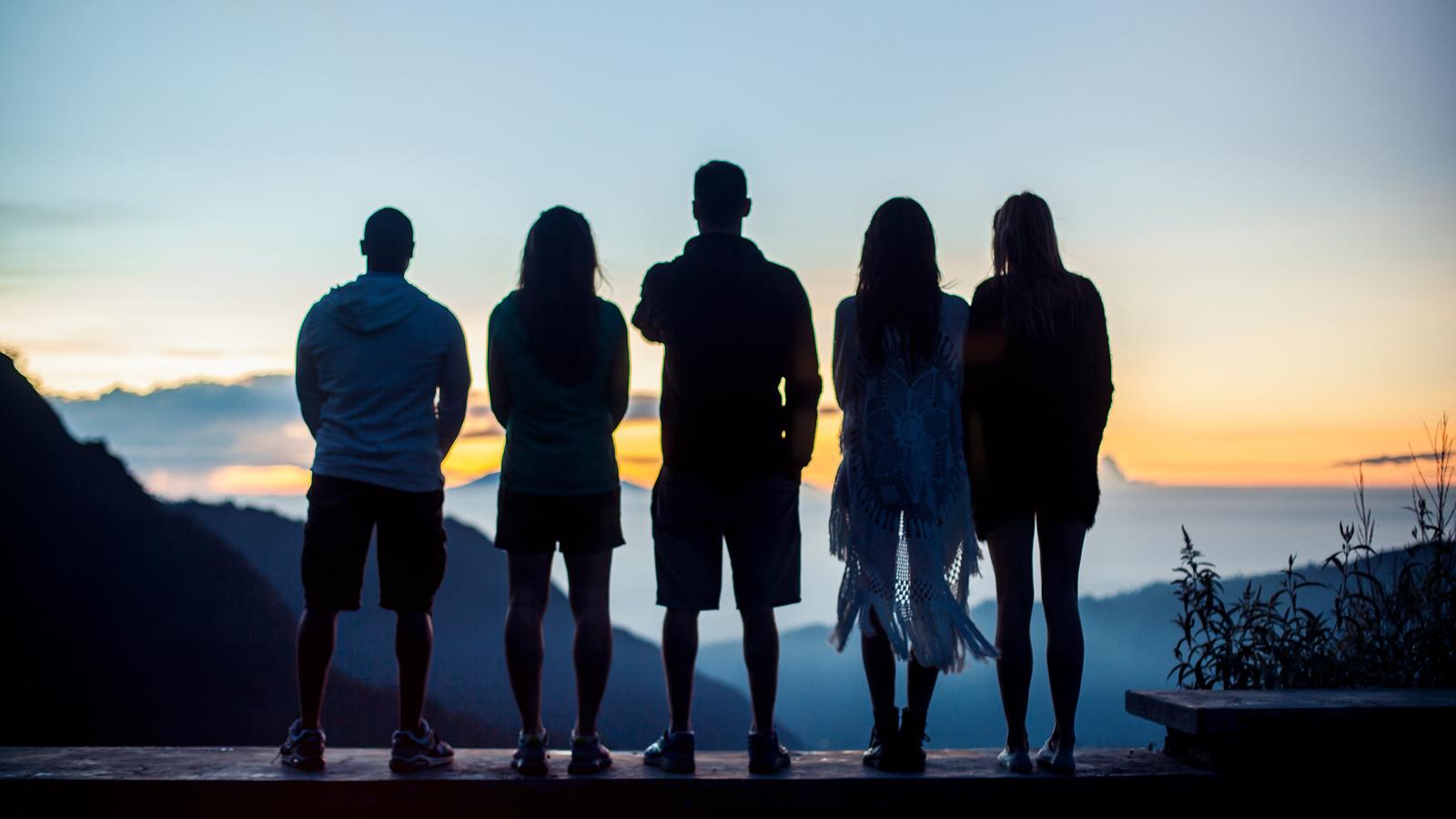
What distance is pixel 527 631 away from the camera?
4137 mm

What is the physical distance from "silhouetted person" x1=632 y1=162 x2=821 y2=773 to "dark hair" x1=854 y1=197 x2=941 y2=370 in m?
0.24

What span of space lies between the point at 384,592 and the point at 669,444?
49.0 inches

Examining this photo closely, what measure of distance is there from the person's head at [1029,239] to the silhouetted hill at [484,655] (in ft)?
6.79

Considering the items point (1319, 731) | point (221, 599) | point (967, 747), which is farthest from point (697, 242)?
point (221, 599)

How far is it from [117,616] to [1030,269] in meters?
20.9

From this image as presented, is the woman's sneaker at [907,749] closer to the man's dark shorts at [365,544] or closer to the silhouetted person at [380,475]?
the silhouetted person at [380,475]

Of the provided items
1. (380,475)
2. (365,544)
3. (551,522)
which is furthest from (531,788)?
(380,475)

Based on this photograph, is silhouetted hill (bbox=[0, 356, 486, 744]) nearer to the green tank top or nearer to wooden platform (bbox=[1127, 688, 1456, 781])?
the green tank top

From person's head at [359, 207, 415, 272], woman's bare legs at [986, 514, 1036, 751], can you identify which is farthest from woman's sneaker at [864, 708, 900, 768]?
person's head at [359, 207, 415, 272]

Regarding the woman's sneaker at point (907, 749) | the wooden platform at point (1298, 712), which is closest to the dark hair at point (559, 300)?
the woman's sneaker at point (907, 749)

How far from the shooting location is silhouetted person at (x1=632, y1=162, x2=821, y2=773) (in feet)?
13.6

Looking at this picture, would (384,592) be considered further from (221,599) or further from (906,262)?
(221,599)

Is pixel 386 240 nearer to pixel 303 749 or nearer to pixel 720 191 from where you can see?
pixel 720 191

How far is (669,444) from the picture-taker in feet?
13.8
